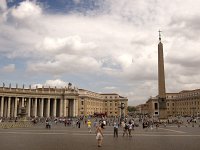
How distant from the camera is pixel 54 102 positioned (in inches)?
3964

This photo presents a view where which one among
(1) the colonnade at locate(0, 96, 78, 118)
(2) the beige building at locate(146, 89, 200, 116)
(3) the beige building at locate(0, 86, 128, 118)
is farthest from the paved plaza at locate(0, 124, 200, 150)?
(2) the beige building at locate(146, 89, 200, 116)

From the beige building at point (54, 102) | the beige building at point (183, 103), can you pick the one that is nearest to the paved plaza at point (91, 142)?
the beige building at point (54, 102)

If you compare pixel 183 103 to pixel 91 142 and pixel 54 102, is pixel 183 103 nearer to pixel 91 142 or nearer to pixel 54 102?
pixel 54 102

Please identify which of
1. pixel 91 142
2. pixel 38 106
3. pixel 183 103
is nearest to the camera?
pixel 91 142

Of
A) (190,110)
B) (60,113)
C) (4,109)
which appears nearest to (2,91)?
(4,109)

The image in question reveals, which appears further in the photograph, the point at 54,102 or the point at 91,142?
the point at 54,102

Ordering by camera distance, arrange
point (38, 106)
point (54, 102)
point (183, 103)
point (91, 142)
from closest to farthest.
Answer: point (91, 142)
point (38, 106)
point (54, 102)
point (183, 103)

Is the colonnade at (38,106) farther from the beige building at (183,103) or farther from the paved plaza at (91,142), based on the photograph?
the paved plaza at (91,142)

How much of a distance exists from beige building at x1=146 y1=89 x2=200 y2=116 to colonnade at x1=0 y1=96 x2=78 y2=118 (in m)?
47.5

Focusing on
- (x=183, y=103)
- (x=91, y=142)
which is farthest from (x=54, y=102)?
(x=91, y=142)

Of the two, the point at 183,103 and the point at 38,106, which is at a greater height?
the point at 183,103

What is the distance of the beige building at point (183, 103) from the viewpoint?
126m

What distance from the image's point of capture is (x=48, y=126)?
34188mm

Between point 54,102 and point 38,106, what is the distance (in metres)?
6.10
